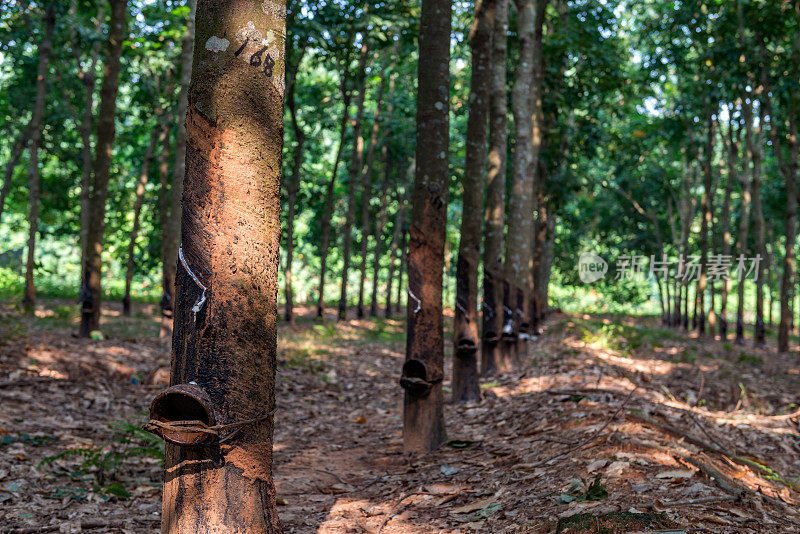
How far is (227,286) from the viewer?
94.2 inches

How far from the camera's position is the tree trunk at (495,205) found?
8273 millimetres

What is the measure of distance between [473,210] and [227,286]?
4.89 meters

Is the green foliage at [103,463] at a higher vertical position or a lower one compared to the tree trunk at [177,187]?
lower

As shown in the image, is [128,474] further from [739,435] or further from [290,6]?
[290,6]

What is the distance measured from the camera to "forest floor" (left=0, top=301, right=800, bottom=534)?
11.2 ft

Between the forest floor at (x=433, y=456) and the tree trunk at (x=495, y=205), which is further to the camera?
the tree trunk at (x=495, y=205)

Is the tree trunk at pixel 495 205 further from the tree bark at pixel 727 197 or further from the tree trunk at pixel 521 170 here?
the tree bark at pixel 727 197

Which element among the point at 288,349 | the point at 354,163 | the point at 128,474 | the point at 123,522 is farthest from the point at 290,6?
the point at 123,522

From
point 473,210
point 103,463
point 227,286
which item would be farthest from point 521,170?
point 227,286

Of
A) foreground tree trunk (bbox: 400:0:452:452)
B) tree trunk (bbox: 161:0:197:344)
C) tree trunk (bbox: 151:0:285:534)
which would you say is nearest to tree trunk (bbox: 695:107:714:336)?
tree trunk (bbox: 161:0:197:344)

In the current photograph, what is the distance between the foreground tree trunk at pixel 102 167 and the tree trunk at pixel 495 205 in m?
5.73

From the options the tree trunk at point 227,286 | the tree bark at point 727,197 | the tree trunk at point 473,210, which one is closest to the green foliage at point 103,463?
the tree trunk at point 227,286

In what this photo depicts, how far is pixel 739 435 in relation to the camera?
557cm

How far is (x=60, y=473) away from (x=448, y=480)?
2598mm
